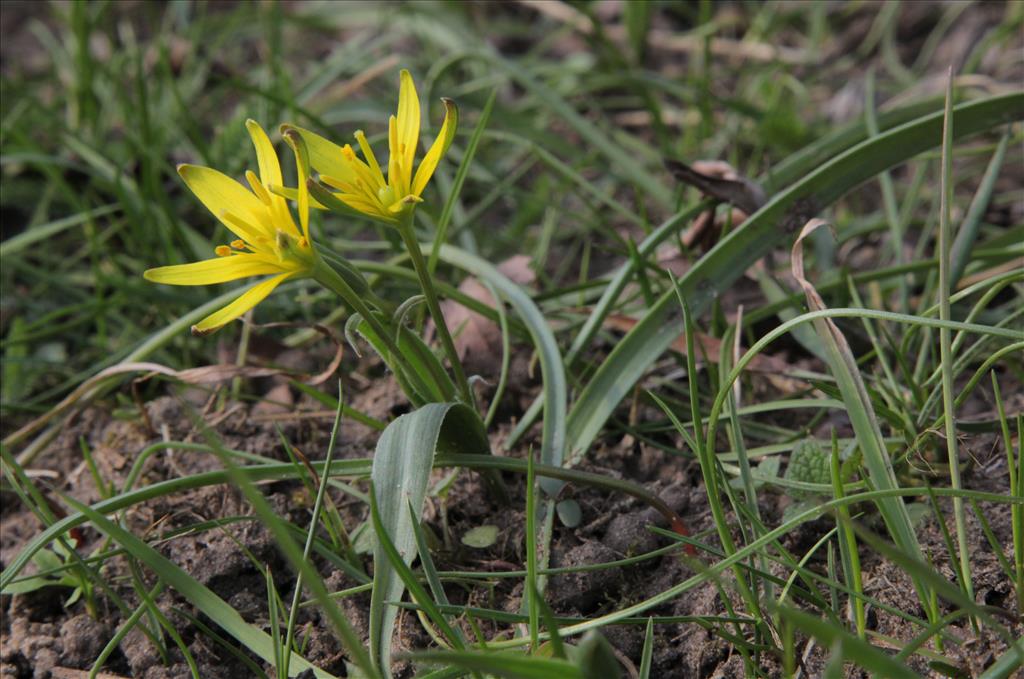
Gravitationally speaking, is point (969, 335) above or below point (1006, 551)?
above

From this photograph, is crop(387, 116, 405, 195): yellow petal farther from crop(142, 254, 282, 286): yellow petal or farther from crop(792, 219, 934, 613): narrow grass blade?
crop(792, 219, 934, 613): narrow grass blade

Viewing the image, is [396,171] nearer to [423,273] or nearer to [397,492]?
[423,273]

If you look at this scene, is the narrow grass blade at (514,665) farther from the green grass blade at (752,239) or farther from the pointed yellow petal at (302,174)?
the green grass blade at (752,239)

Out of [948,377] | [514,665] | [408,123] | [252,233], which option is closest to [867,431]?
[948,377]

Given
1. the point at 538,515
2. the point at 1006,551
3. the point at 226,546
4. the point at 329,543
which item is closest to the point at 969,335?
the point at 1006,551

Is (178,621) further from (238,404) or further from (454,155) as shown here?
(454,155)

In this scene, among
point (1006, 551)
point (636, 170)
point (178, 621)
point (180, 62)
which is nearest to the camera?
point (1006, 551)
